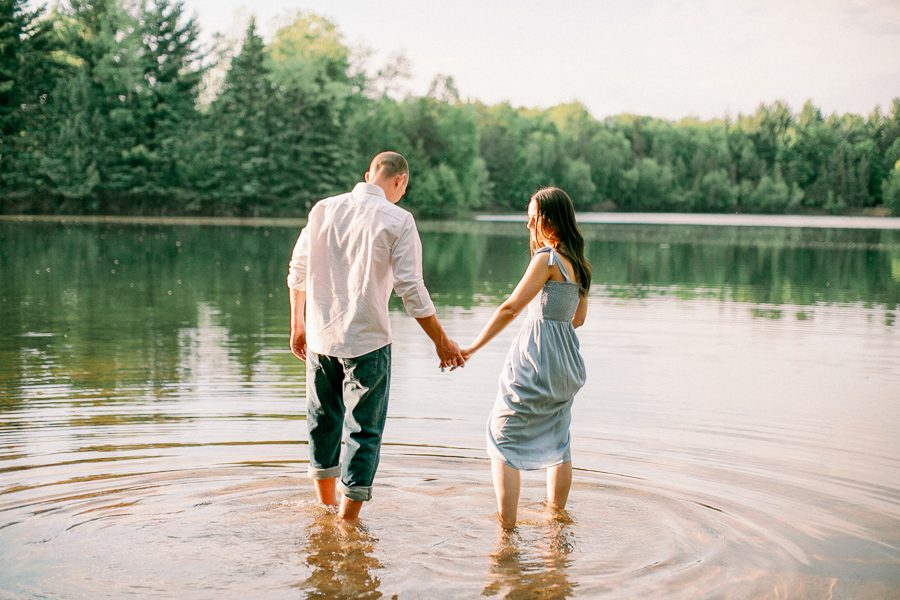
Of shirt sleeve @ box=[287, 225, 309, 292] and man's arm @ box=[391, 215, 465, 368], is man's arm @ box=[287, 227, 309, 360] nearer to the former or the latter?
shirt sleeve @ box=[287, 225, 309, 292]

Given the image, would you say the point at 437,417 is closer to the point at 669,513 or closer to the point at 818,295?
the point at 669,513

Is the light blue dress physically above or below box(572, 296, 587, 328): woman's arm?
below

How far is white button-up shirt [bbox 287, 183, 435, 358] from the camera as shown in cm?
524

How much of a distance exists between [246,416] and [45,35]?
55854 mm

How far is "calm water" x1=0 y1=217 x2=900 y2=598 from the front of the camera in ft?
15.7

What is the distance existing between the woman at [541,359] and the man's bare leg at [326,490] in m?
0.90

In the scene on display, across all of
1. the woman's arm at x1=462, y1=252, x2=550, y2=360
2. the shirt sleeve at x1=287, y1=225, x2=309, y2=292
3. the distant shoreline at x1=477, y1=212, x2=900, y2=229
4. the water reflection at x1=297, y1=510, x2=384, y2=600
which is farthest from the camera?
the distant shoreline at x1=477, y1=212, x2=900, y2=229

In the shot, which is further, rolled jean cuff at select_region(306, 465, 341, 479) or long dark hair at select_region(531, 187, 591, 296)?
rolled jean cuff at select_region(306, 465, 341, 479)

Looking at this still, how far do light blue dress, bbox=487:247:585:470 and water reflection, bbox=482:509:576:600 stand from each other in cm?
34

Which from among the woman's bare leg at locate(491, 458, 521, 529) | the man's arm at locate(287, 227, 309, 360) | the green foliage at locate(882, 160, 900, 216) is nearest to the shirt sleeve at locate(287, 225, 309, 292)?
the man's arm at locate(287, 227, 309, 360)

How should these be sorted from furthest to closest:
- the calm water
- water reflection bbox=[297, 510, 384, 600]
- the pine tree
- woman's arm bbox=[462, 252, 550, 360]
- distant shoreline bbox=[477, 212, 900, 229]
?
1. distant shoreline bbox=[477, 212, 900, 229]
2. the pine tree
3. woman's arm bbox=[462, 252, 550, 360]
4. the calm water
5. water reflection bbox=[297, 510, 384, 600]

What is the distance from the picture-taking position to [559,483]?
5.68m

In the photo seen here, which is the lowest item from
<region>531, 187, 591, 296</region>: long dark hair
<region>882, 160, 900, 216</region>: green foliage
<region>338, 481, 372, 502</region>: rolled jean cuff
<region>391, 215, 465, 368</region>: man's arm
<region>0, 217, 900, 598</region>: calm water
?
<region>0, 217, 900, 598</region>: calm water

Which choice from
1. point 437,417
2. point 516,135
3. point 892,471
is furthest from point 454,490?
point 516,135
